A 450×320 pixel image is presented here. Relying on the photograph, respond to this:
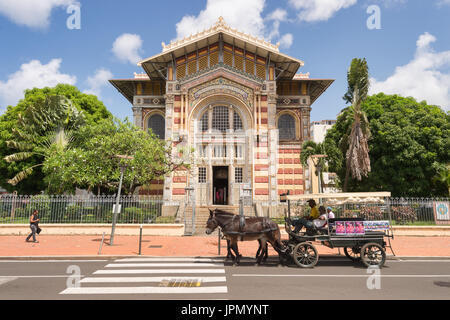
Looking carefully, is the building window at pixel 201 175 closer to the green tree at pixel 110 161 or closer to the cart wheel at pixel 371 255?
the green tree at pixel 110 161

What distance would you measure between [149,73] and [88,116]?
755 centimetres

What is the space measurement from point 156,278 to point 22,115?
26.2 meters

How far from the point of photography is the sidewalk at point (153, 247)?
12500 millimetres

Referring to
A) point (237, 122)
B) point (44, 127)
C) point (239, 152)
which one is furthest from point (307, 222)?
point (44, 127)

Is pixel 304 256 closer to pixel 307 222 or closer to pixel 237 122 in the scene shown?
pixel 307 222

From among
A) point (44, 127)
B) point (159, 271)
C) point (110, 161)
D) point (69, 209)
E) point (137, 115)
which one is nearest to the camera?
point (159, 271)

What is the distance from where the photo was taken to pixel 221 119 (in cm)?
2791

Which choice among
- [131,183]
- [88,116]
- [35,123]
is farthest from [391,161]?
[35,123]

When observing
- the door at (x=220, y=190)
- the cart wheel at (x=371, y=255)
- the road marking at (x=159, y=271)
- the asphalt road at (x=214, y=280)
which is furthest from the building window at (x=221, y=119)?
the road marking at (x=159, y=271)

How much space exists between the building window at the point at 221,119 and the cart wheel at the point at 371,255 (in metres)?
19.6

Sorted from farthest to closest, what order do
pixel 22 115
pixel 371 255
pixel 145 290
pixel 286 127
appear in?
pixel 286 127, pixel 22 115, pixel 371 255, pixel 145 290

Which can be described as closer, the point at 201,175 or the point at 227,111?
the point at 201,175

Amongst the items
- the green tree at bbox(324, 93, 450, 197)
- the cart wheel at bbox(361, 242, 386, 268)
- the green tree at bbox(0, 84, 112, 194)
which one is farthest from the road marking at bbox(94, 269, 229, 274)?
the green tree at bbox(0, 84, 112, 194)

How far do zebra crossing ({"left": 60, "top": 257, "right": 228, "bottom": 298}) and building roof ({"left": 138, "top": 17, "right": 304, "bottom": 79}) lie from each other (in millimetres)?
21259
